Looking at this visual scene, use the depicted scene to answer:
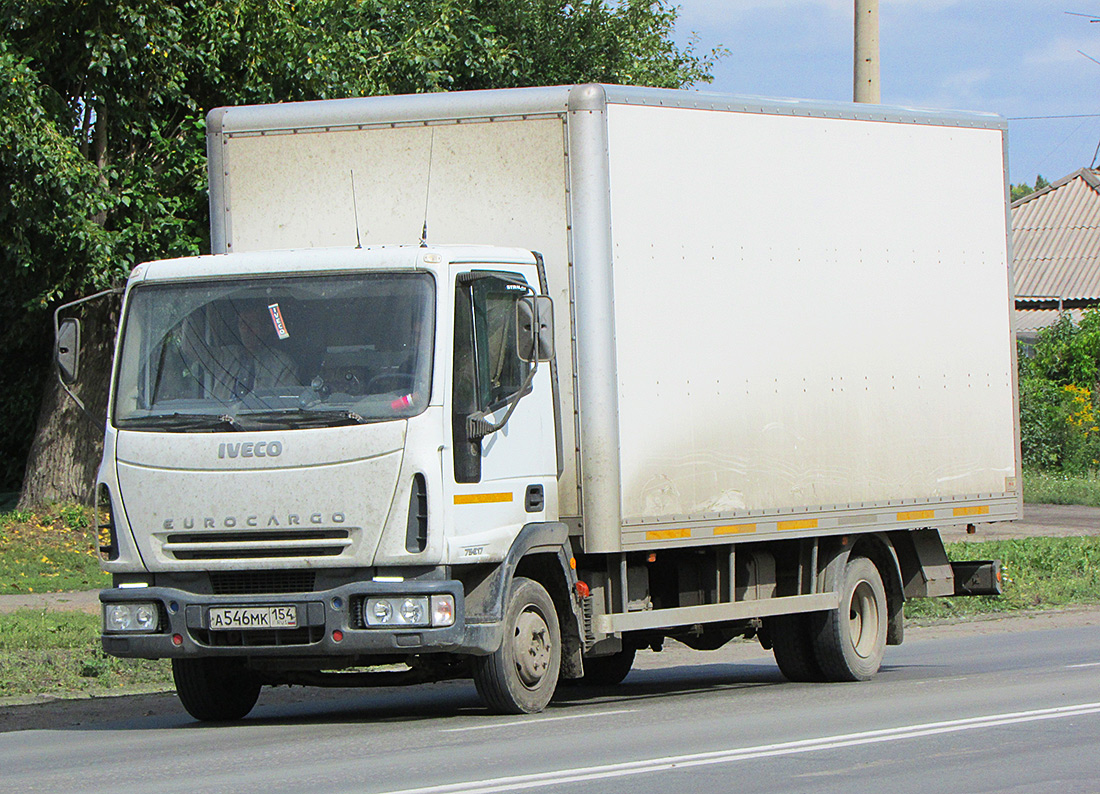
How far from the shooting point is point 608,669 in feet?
44.3

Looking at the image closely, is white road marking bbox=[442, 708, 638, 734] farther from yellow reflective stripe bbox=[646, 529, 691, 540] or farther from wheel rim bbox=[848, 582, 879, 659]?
wheel rim bbox=[848, 582, 879, 659]

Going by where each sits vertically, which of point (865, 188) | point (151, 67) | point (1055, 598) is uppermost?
point (151, 67)

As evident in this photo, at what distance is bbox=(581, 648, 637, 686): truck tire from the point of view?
13.4 m

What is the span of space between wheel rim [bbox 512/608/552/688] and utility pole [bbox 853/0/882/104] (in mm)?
9584

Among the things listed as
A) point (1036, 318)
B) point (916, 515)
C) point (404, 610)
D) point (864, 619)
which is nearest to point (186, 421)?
point (404, 610)

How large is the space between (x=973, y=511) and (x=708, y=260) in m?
3.38

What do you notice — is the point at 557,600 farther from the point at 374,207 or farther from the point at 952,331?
the point at 952,331

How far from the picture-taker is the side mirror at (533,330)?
390 inches

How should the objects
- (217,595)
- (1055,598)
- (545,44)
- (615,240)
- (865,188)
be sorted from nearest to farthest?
(217,595) < (615,240) < (865,188) < (1055,598) < (545,44)

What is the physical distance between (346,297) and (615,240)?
1.81 metres

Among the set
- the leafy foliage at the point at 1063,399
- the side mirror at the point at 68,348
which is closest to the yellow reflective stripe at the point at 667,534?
the side mirror at the point at 68,348

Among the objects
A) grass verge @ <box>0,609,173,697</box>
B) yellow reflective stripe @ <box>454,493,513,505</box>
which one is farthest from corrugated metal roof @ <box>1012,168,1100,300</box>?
yellow reflective stripe @ <box>454,493,513,505</box>

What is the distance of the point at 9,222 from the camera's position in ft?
70.3

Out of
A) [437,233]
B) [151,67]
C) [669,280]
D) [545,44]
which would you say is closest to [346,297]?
[437,233]
